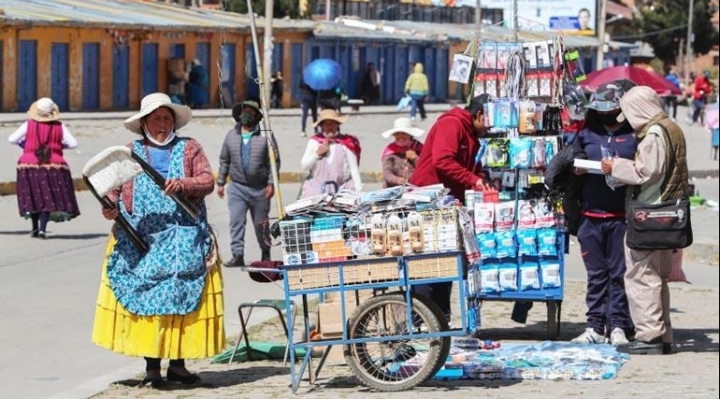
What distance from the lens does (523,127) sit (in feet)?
39.0

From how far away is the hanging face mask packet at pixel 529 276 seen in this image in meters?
11.7

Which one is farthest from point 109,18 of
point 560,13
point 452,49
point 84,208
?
point 560,13

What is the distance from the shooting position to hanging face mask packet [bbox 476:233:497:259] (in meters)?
11.6

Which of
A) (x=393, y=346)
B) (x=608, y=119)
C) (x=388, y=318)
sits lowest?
(x=393, y=346)

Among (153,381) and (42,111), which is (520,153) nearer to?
(153,381)

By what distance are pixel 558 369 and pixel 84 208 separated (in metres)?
12.9

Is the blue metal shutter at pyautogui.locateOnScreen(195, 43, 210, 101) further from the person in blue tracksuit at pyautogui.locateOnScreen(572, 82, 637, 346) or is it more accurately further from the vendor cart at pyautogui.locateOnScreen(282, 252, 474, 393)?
the vendor cart at pyautogui.locateOnScreen(282, 252, 474, 393)

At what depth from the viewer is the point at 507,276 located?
11750 millimetres

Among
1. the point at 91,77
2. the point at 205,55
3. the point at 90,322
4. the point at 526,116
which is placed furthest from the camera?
the point at 205,55

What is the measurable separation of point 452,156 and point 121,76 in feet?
121

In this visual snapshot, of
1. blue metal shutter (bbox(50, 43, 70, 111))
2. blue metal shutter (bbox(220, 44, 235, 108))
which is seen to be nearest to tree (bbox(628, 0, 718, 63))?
blue metal shutter (bbox(220, 44, 235, 108))

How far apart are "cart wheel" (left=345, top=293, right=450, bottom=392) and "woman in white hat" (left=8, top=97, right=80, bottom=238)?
28.8ft

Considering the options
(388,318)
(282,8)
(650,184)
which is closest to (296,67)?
(282,8)

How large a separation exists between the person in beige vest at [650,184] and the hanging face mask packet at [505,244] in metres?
0.80
